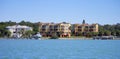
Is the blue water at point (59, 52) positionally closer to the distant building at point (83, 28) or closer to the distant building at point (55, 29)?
the distant building at point (55, 29)

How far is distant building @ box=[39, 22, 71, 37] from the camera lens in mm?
157750

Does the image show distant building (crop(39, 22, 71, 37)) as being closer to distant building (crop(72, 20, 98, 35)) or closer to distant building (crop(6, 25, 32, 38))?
distant building (crop(72, 20, 98, 35))

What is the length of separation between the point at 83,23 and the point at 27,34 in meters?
29.1

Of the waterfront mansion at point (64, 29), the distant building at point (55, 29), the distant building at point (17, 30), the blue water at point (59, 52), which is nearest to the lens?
the blue water at point (59, 52)

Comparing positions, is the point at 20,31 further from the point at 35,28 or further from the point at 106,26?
the point at 106,26

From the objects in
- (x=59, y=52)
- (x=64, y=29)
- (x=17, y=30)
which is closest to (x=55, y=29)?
(x=64, y=29)

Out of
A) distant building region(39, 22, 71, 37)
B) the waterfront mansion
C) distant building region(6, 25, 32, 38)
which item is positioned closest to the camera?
distant building region(39, 22, 71, 37)

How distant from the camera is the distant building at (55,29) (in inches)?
6211

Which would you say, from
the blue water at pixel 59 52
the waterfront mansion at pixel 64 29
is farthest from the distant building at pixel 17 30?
the blue water at pixel 59 52

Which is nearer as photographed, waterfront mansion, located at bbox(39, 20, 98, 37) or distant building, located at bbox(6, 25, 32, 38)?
waterfront mansion, located at bbox(39, 20, 98, 37)

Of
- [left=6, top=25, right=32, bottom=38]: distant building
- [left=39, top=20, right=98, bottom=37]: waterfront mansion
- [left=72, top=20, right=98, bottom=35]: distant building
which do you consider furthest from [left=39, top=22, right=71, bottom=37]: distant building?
[left=6, top=25, right=32, bottom=38]: distant building

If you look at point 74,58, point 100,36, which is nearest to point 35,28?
point 100,36

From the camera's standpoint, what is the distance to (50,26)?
162m

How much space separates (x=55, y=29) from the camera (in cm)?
16038
